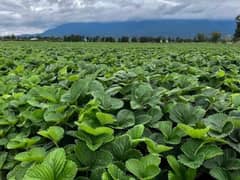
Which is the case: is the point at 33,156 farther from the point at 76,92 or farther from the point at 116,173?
the point at 76,92

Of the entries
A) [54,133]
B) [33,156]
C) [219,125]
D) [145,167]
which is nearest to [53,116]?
[54,133]

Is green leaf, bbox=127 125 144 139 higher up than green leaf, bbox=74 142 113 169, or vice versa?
green leaf, bbox=127 125 144 139

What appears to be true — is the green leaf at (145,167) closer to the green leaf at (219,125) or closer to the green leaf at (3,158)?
the green leaf at (219,125)

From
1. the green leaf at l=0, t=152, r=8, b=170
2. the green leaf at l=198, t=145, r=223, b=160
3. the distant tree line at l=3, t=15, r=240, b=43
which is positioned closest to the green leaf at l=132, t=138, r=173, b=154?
the green leaf at l=198, t=145, r=223, b=160

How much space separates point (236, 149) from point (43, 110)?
31.4 inches

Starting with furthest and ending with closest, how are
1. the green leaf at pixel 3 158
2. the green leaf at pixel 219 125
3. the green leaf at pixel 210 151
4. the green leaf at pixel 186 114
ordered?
the green leaf at pixel 3 158, the green leaf at pixel 186 114, the green leaf at pixel 219 125, the green leaf at pixel 210 151

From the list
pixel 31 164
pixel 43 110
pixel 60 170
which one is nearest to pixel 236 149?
pixel 60 170

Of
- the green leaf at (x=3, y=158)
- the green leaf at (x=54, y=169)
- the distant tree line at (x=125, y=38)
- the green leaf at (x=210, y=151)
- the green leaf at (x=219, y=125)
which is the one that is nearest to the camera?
the green leaf at (x=54, y=169)

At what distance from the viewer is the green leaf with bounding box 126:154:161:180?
3.90ft

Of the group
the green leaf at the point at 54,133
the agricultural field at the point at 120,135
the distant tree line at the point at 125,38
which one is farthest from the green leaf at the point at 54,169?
the distant tree line at the point at 125,38

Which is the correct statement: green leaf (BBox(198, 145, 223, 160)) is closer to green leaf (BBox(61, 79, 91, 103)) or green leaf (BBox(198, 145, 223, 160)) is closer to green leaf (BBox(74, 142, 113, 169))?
green leaf (BBox(74, 142, 113, 169))

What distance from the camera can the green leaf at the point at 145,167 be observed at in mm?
1189

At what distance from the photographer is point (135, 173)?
119 centimetres

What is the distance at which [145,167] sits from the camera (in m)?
1.21
